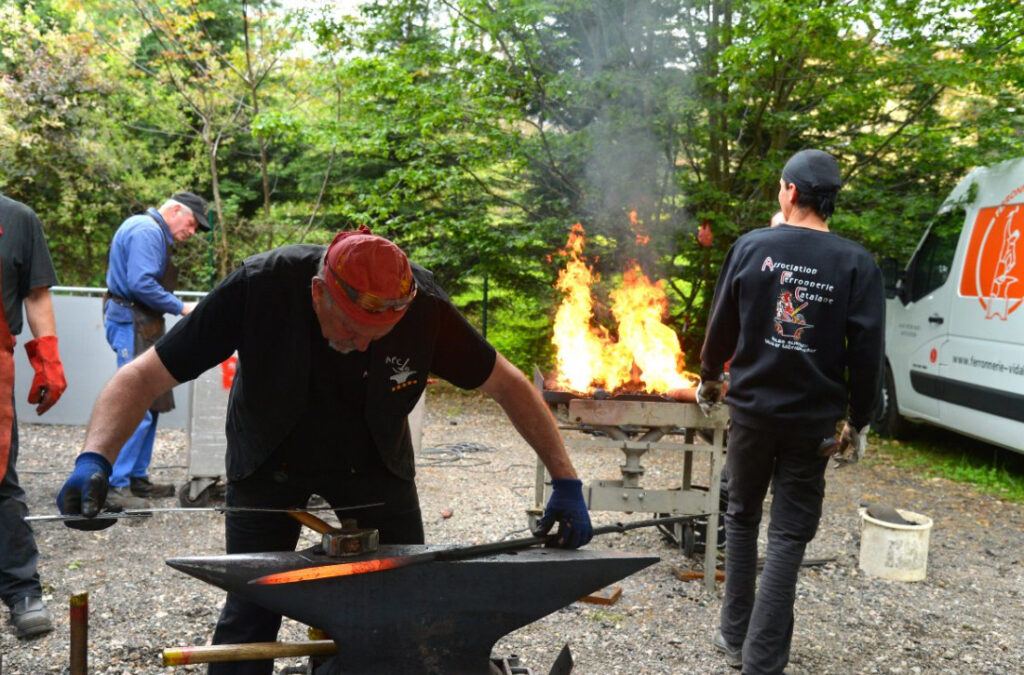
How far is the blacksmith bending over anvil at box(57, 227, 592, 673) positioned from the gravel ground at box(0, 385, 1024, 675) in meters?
1.45

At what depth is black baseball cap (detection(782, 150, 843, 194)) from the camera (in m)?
3.48

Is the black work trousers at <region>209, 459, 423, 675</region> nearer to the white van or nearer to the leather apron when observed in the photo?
the leather apron

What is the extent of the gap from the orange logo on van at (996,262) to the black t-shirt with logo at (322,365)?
5.47 m

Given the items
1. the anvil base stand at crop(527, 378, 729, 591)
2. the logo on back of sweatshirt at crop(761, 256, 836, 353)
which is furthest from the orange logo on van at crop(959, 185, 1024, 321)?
the logo on back of sweatshirt at crop(761, 256, 836, 353)

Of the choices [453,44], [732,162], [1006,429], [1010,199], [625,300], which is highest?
[453,44]

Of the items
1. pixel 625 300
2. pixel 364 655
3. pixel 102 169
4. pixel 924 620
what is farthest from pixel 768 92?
pixel 102 169

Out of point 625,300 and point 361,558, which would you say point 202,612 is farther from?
point 625,300

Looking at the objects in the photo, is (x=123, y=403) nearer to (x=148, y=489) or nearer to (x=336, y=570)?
(x=336, y=570)

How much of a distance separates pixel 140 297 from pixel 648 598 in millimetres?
3743

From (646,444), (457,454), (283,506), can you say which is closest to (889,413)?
(457,454)

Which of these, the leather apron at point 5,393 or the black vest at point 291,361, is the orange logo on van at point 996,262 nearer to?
the black vest at point 291,361

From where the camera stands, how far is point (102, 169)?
40.7 ft

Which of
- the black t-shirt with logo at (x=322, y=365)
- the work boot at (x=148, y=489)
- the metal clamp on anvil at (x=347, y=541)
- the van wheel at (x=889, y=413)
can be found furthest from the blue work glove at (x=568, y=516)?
the van wheel at (x=889, y=413)

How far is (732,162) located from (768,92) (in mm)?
967
